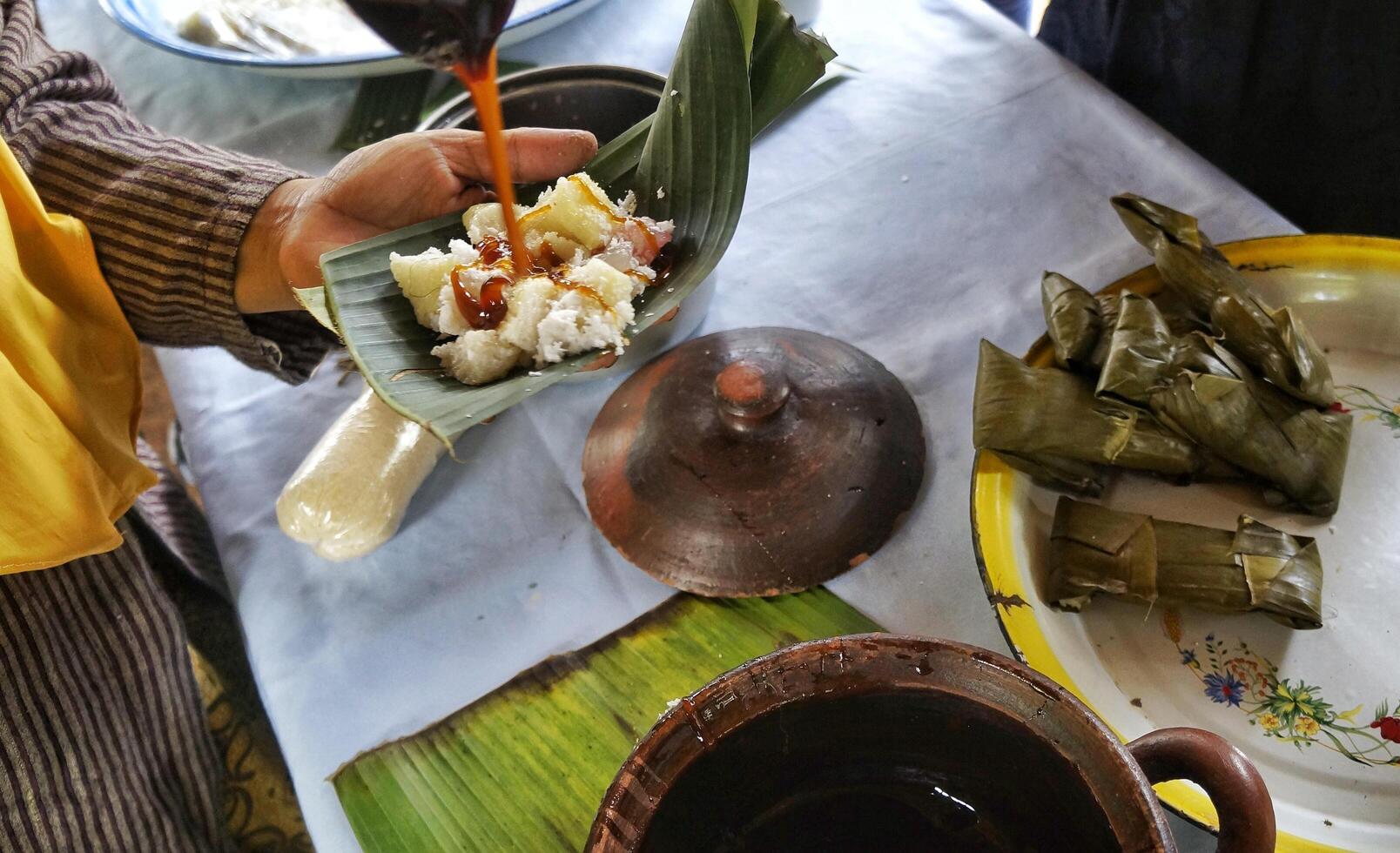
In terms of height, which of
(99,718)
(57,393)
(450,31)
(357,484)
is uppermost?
(450,31)

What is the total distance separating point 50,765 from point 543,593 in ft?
2.03

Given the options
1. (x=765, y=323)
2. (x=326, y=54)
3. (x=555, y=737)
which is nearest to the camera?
(x=555, y=737)

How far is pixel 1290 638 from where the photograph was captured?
0.87m

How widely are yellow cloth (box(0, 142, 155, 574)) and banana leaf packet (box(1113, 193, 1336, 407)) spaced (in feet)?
4.17

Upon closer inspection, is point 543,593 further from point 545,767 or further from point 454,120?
point 454,120

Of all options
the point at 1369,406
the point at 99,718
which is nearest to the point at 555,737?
the point at 99,718

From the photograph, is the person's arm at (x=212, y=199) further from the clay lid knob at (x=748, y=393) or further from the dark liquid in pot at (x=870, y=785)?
the dark liquid in pot at (x=870, y=785)

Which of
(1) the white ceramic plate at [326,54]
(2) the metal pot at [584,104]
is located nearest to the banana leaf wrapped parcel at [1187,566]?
(2) the metal pot at [584,104]

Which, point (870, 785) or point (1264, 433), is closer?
point (870, 785)

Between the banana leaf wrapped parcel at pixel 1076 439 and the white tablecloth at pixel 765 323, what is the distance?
138mm

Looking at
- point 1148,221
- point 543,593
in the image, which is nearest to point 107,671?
point 543,593

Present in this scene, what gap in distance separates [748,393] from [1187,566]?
1.57 feet

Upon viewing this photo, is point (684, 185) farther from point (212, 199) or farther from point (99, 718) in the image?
point (99, 718)

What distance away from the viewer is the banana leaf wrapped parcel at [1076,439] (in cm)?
95
